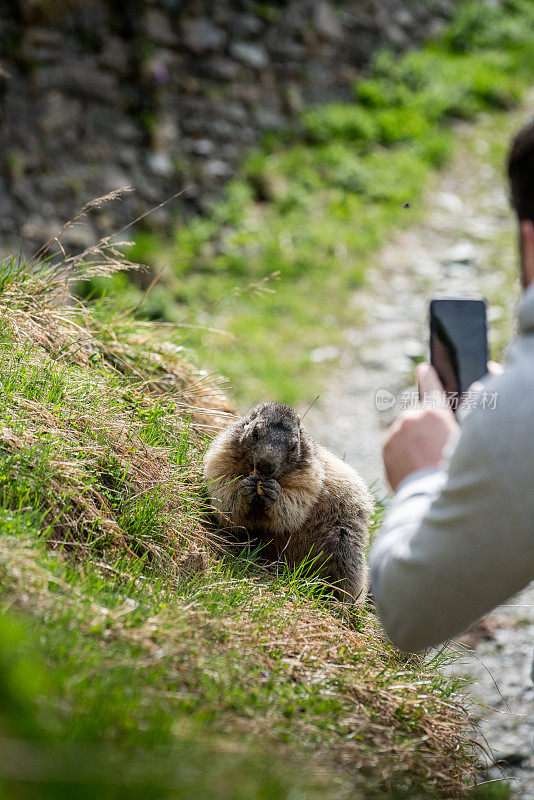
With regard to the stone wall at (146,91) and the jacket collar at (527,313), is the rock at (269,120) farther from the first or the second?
the jacket collar at (527,313)

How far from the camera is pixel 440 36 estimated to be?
14.5 metres

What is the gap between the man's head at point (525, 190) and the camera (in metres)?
1.92

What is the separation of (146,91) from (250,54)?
2.02 metres

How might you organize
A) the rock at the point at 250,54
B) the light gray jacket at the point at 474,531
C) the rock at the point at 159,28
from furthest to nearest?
the rock at the point at 250,54 → the rock at the point at 159,28 → the light gray jacket at the point at 474,531

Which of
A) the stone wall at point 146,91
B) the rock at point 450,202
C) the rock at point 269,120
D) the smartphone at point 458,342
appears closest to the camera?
the smartphone at point 458,342

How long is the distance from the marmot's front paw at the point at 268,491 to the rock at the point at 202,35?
9.01 m

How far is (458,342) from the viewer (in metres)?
2.29

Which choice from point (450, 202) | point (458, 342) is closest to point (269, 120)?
point (450, 202)

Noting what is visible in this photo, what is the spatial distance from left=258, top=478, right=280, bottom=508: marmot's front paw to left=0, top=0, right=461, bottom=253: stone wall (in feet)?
21.3

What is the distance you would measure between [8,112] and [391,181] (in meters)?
5.53

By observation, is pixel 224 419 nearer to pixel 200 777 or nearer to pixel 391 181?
pixel 200 777

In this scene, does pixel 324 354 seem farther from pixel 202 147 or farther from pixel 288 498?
pixel 288 498

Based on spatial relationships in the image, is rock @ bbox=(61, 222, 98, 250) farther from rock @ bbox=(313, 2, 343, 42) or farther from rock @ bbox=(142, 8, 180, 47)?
rock @ bbox=(313, 2, 343, 42)

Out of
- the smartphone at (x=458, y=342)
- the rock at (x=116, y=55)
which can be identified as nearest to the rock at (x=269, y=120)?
the rock at (x=116, y=55)
